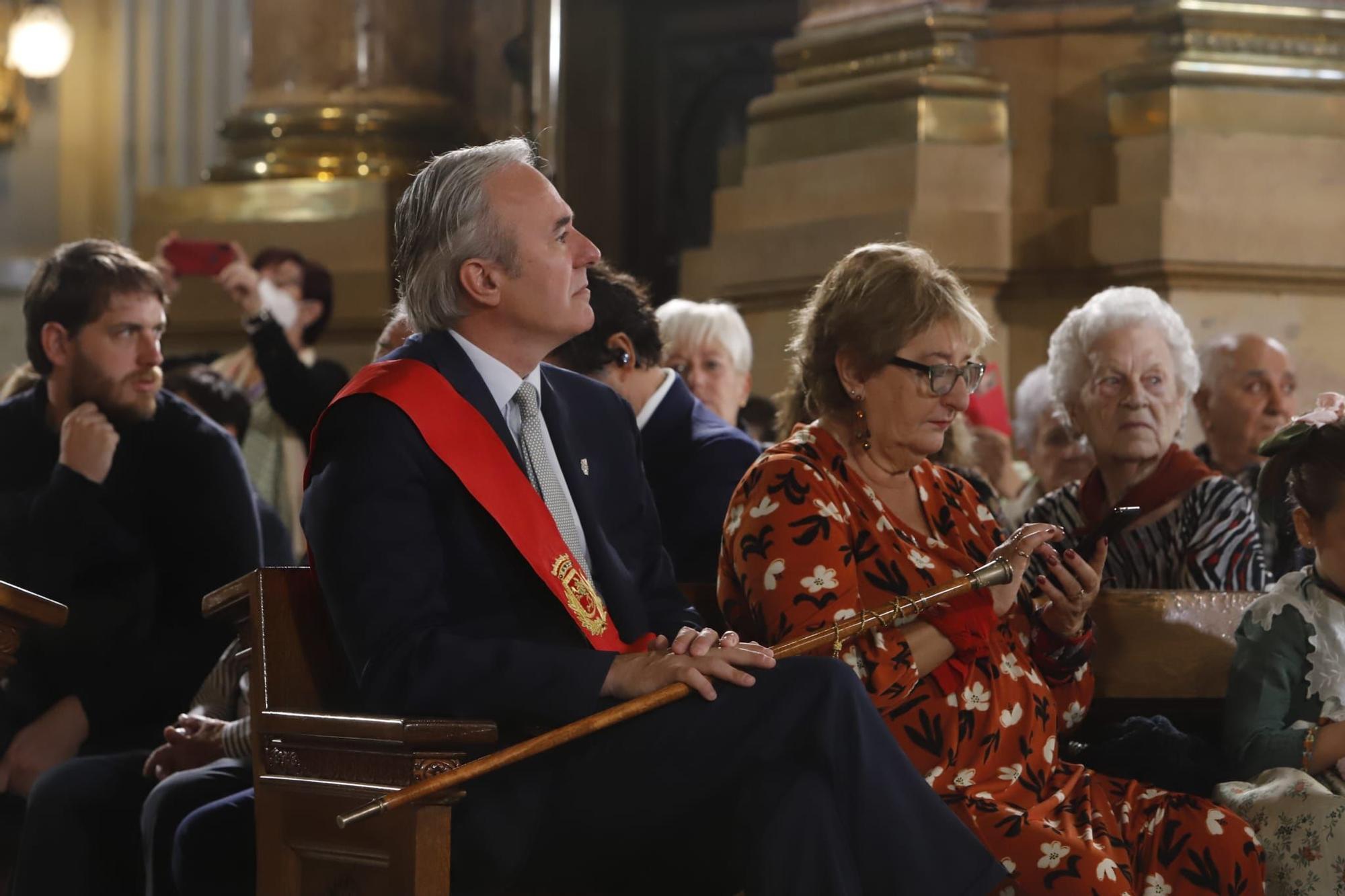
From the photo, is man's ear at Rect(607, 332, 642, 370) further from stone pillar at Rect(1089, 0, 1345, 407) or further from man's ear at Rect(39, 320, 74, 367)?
stone pillar at Rect(1089, 0, 1345, 407)

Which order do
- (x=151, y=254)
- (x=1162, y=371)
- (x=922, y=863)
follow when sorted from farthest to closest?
(x=151, y=254), (x=1162, y=371), (x=922, y=863)

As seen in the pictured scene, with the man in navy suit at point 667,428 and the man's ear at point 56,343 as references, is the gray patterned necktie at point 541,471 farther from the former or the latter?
the man's ear at point 56,343

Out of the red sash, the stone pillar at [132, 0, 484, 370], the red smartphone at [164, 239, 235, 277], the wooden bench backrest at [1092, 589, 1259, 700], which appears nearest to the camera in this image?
the red sash

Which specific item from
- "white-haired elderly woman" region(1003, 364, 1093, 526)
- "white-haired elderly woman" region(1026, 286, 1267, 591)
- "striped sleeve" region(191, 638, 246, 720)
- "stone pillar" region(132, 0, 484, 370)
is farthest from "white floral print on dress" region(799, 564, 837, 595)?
"stone pillar" region(132, 0, 484, 370)

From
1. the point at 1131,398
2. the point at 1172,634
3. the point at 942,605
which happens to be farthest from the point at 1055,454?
the point at 942,605

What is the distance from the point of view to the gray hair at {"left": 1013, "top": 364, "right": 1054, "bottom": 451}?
5922mm

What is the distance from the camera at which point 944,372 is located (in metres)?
3.77

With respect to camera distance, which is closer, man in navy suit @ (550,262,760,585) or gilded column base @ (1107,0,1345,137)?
man in navy suit @ (550,262,760,585)

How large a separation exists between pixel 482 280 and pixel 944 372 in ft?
2.91

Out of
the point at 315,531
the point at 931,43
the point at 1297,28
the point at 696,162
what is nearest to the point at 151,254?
the point at 696,162

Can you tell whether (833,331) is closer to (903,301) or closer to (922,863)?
(903,301)

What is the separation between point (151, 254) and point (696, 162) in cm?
249

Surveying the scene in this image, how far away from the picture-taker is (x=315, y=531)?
3.21 m

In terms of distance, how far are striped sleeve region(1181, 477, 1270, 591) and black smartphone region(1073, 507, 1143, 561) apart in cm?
57
